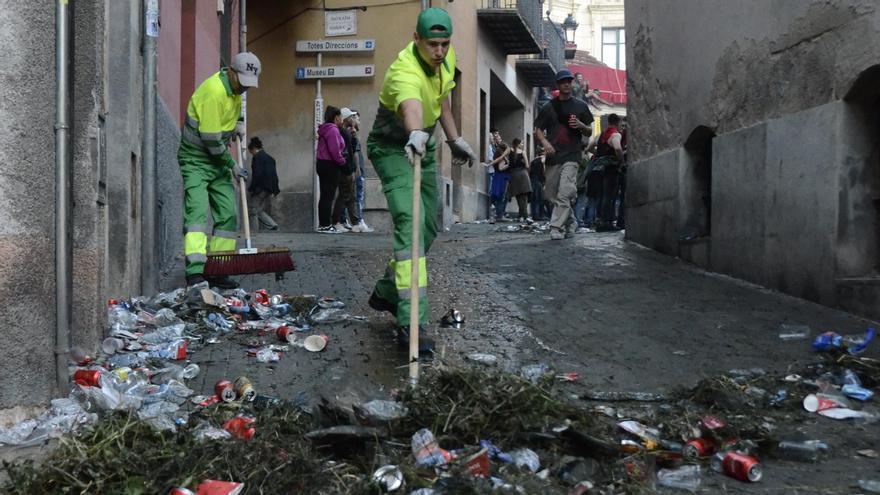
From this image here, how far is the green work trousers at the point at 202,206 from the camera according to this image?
7719 millimetres

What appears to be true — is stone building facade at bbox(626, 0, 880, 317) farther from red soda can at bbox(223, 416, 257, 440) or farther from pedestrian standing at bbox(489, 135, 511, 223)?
pedestrian standing at bbox(489, 135, 511, 223)

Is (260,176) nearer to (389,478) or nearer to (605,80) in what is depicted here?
(389,478)

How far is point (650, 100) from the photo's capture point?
10.9 meters

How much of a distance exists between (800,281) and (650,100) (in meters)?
4.02

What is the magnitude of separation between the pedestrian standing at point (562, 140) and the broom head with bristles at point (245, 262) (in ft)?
A: 15.3

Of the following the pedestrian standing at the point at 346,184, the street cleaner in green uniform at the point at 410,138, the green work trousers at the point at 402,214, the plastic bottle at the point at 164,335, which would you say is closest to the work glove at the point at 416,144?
the street cleaner in green uniform at the point at 410,138

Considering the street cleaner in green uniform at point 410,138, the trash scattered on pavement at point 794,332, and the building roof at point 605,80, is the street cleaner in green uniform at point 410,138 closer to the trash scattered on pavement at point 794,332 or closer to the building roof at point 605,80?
the trash scattered on pavement at point 794,332

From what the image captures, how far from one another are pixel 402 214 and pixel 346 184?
10199 millimetres

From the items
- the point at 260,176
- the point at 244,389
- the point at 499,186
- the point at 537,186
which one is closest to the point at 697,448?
the point at 244,389

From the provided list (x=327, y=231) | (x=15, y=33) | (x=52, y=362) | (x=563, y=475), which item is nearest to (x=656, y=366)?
(x=563, y=475)

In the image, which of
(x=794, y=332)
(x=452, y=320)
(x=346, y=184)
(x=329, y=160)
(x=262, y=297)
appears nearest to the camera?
(x=794, y=332)

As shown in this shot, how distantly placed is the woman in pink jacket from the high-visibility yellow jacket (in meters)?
Result: 6.89

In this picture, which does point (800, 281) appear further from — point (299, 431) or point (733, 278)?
point (299, 431)

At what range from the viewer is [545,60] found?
1214 inches
